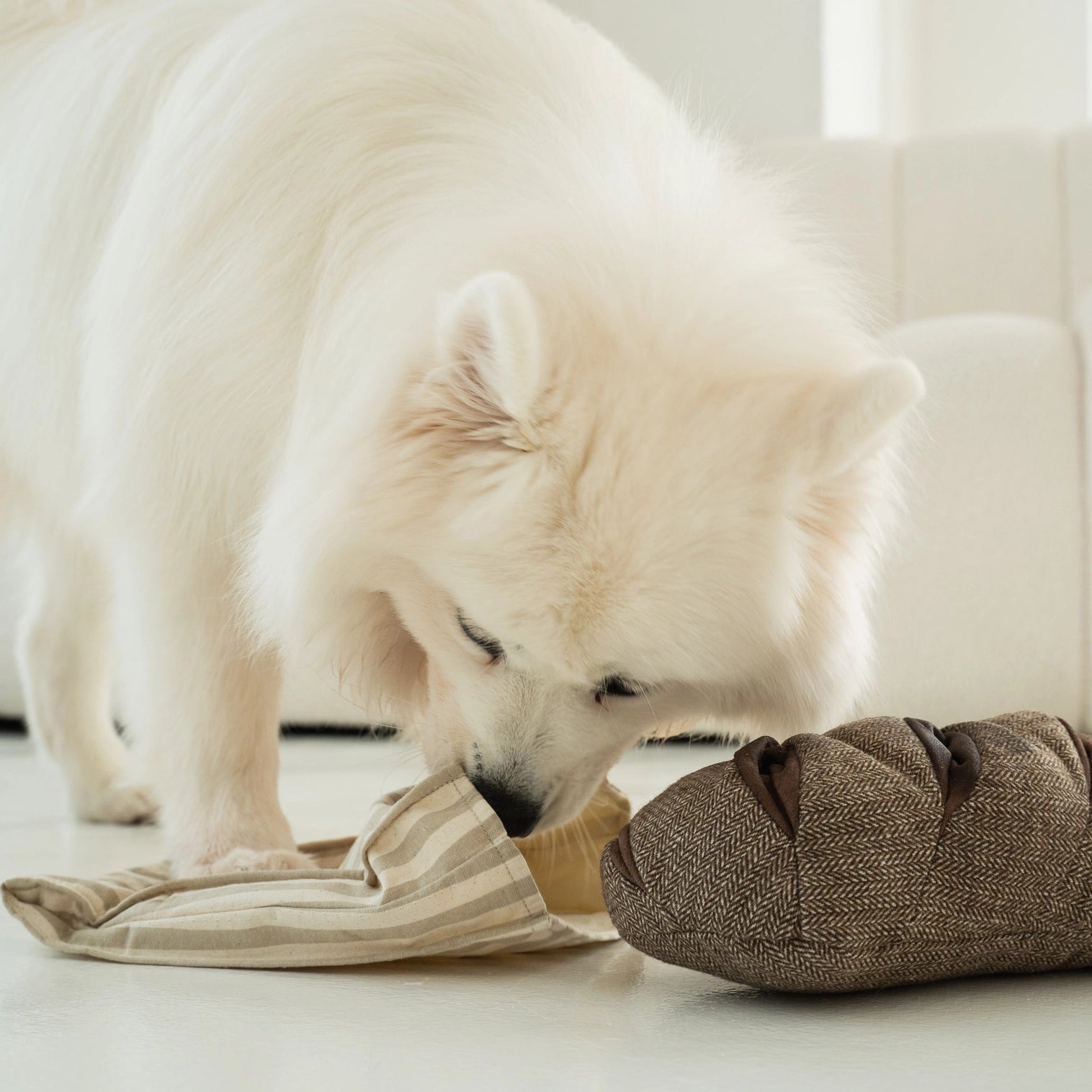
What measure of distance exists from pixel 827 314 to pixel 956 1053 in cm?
85

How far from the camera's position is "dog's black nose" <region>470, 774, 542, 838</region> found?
5.06 ft

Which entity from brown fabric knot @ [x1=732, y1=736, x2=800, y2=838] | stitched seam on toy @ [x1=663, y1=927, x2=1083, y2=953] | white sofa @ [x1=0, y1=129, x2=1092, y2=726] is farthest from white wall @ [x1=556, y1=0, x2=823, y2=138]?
stitched seam on toy @ [x1=663, y1=927, x2=1083, y2=953]

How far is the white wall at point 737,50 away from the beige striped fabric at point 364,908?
426 centimetres

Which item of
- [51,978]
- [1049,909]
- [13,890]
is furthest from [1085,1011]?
[13,890]

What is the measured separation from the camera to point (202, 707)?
6.33 ft

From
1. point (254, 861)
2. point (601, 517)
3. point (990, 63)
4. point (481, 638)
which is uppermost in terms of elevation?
point (990, 63)

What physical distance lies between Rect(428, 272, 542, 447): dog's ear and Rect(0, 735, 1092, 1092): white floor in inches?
23.0

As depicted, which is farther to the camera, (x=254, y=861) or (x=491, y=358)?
(x=254, y=861)

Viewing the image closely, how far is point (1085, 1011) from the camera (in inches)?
49.9

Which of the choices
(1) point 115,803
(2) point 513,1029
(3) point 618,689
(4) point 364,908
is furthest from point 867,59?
(2) point 513,1029

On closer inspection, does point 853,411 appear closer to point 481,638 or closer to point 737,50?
point 481,638

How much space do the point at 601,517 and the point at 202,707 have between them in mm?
797

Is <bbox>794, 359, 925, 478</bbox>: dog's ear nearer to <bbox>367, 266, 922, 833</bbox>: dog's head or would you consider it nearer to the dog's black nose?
<bbox>367, 266, 922, 833</bbox>: dog's head

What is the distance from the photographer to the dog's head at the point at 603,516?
1418 millimetres
